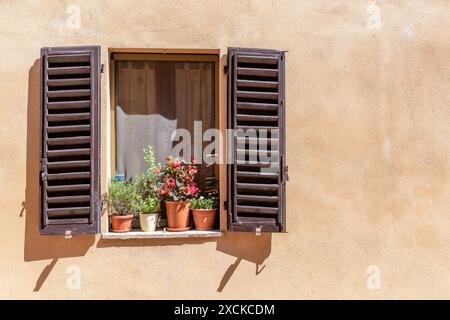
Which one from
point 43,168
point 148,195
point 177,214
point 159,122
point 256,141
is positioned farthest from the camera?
point 159,122

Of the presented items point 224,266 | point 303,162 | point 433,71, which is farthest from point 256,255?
point 433,71

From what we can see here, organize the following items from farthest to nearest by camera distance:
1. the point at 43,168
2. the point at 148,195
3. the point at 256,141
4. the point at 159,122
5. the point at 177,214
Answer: the point at 159,122 → the point at 148,195 → the point at 177,214 → the point at 256,141 → the point at 43,168

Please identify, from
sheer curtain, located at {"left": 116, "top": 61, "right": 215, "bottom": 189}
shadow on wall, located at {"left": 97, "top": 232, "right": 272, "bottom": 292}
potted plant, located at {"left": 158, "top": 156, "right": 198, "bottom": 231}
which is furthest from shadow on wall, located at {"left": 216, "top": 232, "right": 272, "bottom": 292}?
sheer curtain, located at {"left": 116, "top": 61, "right": 215, "bottom": 189}

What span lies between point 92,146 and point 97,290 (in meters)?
1.43

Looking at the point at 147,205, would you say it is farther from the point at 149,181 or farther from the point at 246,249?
the point at 246,249

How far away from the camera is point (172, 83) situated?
4.72 meters

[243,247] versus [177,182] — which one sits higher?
[177,182]

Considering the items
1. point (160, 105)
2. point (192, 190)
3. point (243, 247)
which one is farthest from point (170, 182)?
point (243, 247)

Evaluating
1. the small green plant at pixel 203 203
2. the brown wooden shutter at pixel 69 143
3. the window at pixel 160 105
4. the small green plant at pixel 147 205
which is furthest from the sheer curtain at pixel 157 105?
the brown wooden shutter at pixel 69 143

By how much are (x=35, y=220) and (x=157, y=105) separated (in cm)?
169

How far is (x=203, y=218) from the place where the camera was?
14.7 ft

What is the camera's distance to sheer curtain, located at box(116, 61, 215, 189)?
4672 mm
